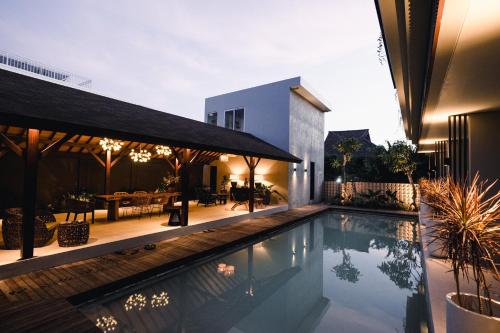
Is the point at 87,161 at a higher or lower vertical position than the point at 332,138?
lower

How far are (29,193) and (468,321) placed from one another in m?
6.27

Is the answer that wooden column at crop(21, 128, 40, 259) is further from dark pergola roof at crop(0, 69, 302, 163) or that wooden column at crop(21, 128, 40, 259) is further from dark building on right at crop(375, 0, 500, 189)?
dark building on right at crop(375, 0, 500, 189)

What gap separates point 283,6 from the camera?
11.0m

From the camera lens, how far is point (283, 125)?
13297 millimetres

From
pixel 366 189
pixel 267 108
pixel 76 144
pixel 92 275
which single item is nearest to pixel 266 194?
pixel 267 108

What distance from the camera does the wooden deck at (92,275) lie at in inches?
131

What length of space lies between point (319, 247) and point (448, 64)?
6154 mm

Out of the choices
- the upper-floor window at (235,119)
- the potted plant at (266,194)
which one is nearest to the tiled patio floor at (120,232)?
the potted plant at (266,194)

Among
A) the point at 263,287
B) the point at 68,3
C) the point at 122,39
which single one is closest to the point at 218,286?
the point at 263,287

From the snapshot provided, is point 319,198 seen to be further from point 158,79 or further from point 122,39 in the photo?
point 158,79

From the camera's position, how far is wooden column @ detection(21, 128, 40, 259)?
436 cm

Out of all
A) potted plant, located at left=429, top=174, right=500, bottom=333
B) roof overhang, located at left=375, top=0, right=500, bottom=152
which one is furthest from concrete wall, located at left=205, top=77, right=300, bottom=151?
potted plant, located at left=429, top=174, right=500, bottom=333

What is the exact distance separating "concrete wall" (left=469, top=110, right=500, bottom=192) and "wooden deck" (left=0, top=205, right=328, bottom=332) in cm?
571

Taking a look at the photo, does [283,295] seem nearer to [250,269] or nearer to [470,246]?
[250,269]
